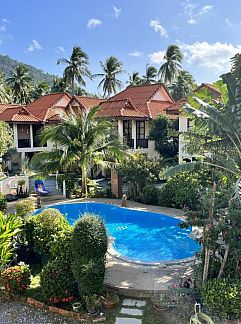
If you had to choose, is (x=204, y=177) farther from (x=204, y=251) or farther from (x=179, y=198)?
(x=204, y=251)

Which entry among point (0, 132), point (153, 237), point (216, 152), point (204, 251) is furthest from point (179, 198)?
point (0, 132)

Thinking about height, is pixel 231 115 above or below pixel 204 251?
above

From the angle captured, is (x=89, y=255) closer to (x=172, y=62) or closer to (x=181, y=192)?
(x=181, y=192)

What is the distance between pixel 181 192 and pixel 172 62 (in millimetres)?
37818

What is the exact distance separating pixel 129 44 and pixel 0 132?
12.2 metres

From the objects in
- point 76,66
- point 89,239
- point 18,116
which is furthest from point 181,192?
point 76,66

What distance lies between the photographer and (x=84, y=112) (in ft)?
74.6

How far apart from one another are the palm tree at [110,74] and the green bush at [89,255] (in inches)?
1725

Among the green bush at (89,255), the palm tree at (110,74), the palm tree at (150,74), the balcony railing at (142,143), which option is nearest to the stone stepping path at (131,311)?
the green bush at (89,255)

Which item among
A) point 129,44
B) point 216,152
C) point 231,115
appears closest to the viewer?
point 231,115

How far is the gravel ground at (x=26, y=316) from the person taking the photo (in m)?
8.04

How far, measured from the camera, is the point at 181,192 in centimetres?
1778

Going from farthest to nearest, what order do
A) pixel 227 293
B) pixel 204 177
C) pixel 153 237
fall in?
1. pixel 204 177
2. pixel 153 237
3. pixel 227 293

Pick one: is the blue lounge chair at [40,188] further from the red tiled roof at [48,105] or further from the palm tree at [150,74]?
the palm tree at [150,74]
